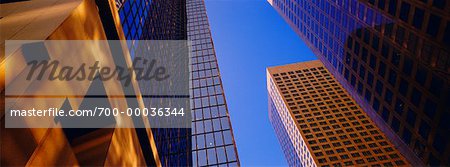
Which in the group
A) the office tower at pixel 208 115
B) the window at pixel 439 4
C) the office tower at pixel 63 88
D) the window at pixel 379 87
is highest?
the office tower at pixel 63 88

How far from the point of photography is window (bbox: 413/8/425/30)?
36109mm

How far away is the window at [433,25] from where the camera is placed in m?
33.6

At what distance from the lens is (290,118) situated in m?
107

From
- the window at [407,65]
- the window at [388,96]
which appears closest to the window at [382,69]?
the window at [388,96]

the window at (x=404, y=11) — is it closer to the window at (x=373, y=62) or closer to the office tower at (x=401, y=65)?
the office tower at (x=401, y=65)

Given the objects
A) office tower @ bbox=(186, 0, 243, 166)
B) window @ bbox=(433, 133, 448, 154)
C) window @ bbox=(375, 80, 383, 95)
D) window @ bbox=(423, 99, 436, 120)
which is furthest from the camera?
window @ bbox=(375, 80, 383, 95)

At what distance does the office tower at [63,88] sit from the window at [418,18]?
1406 inches

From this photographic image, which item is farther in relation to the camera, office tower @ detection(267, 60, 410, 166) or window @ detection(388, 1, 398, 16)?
office tower @ detection(267, 60, 410, 166)

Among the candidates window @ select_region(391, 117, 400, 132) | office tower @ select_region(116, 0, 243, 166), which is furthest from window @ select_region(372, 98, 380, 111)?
office tower @ select_region(116, 0, 243, 166)

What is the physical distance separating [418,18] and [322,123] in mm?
69982

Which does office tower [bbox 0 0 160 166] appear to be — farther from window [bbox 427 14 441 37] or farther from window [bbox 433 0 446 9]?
window [bbox 427 14 441 37]

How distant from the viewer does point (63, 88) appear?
26.6 feet

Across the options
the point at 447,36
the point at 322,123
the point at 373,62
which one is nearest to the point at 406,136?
the point at 373,62

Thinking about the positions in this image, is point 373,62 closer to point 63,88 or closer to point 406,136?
point 406,136
